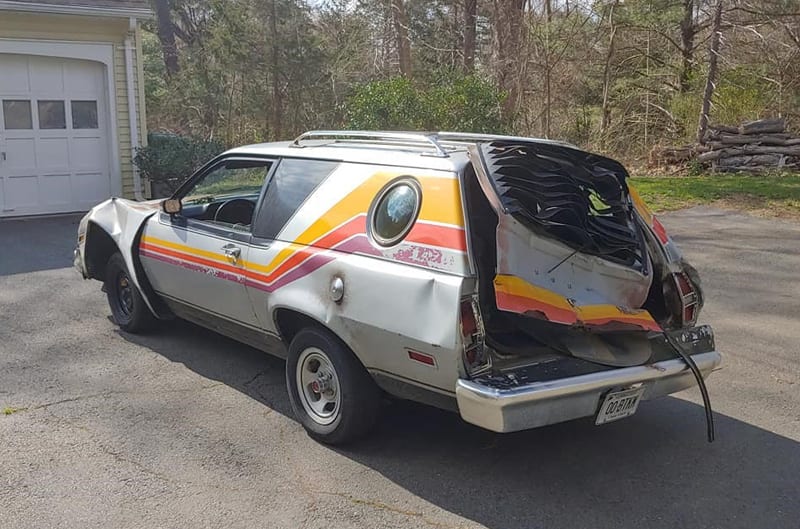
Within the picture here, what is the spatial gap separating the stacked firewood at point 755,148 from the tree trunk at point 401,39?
7.90 metres

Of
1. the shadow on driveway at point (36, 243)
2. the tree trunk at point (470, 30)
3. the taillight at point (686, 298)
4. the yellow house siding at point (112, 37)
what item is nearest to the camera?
the taillight at point (686, 298)

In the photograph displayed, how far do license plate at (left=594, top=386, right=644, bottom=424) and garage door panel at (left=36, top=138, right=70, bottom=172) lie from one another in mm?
11178

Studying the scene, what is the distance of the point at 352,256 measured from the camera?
418 cm

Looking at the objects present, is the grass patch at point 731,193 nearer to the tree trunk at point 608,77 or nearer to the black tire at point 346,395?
the tree trunk at point 608,77

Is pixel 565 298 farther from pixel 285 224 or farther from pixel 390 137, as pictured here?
pixel 285 224

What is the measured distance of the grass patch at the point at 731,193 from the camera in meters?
13.5

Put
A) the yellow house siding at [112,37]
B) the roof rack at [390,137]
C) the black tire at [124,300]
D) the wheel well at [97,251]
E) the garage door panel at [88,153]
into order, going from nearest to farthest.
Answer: the roof rack at [390,137] → the black tire at [124,300] → the wheel well at [97,251] → the yellow house siding at [112,37] → the garage door panel at [88,153]

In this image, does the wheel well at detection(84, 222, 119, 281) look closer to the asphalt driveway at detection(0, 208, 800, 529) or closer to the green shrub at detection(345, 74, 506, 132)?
the asphalt driveway at detection(0, 208, 800, 529)

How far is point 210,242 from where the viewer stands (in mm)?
5223

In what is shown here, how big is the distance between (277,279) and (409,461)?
129 cm

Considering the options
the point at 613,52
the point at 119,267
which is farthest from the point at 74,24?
the point at 613,52

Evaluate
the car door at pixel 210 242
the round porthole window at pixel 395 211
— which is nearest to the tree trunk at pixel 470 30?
the car door at pixel 210 242

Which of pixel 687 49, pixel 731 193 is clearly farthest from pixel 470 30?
A: pixel 731 193

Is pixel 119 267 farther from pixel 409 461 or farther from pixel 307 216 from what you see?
pixel 409 461
